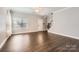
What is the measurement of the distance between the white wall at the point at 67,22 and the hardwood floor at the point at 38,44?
11 centimetres

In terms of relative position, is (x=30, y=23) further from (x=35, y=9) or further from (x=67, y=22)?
(x=67, y=22)

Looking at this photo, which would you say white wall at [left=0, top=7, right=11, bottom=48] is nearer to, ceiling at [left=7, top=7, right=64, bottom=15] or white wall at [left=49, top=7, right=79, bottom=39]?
ceiling at [left=7, top=7, right=64, bottom=15]

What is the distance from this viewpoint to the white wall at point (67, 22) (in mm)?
1601

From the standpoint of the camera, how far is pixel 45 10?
5.33 feet

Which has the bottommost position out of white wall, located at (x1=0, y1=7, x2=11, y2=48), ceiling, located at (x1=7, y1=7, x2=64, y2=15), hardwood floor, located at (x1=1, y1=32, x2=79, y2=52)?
hardwood floor, located at (x1=1, y1=32, x2=79, y2=52)

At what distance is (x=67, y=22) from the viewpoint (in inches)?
64.2

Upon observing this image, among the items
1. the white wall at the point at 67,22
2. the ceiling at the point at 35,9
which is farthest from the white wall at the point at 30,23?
the white wall at the point at 67,22

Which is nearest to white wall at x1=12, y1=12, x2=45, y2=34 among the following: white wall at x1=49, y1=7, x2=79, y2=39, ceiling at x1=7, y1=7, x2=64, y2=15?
ceiling at x1=7, y1=7, x2=64, y2=15

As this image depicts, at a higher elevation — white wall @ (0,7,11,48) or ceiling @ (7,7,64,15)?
ceiling @ (7,7,64,15)

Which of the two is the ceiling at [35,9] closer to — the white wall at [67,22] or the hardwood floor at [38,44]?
the white wall at [67,22]

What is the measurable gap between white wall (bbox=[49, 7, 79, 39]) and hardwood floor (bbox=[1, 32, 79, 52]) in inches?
4.3

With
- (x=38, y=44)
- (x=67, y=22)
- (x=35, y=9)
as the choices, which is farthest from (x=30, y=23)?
(x=67, y=22)

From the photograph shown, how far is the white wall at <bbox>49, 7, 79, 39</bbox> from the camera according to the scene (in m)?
1.60

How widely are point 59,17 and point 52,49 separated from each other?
0.55m
